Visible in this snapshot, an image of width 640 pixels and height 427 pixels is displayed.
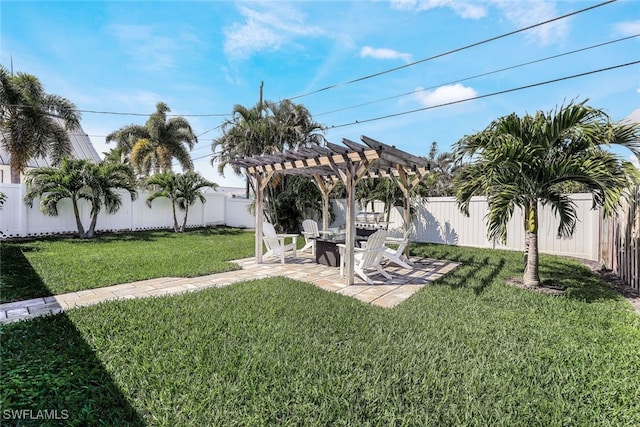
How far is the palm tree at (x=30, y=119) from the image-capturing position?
433 inches

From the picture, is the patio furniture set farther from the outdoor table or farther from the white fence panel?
the white fence panel

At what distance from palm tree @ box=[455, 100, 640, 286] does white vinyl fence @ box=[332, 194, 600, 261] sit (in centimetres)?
291

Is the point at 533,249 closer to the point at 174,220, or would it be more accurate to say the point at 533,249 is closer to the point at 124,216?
the point at 174,220

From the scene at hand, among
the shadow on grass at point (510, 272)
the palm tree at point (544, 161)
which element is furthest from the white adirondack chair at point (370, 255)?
the palm tree at point (544, 161)

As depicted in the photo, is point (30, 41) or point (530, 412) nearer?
point (530, 412)

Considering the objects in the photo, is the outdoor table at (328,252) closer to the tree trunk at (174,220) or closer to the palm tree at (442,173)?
the tree trunk at (174,220)

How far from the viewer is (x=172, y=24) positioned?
8.45 m

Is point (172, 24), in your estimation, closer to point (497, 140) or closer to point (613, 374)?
point (497, 140)

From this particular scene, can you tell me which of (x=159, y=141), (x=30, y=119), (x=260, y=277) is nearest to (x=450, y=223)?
(x=260, y=277)

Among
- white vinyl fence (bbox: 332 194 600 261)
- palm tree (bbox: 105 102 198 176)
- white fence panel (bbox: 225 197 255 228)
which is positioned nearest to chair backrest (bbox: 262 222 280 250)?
white vinyl fence (bbox: 332 194 600 261)

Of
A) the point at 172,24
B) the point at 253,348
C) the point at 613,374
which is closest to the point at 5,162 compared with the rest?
the point at 172,24

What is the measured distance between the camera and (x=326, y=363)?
2.75 m

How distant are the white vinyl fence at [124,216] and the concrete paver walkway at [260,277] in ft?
29.3

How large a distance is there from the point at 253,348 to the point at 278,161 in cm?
476
